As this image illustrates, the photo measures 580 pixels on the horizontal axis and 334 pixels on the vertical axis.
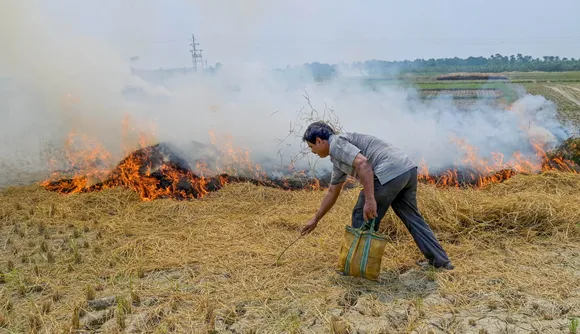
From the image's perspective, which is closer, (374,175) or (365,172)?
(365,172)

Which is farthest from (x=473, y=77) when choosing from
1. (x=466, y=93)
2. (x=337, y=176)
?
(x=337, y=176)

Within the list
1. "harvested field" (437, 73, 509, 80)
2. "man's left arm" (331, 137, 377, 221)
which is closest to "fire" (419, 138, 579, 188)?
"man's left arm" (331, 137, 377, 221)

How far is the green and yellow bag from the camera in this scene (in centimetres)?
365

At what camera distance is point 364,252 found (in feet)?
12.0

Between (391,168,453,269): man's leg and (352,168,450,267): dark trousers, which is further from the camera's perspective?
(391,168,453,269): man's leg

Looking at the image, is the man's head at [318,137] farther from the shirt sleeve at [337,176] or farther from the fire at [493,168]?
the fire at [493,168]

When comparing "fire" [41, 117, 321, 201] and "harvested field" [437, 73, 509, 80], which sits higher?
"harvested field" [437, 73, 509, 80]

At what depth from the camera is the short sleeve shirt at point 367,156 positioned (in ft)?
11.7

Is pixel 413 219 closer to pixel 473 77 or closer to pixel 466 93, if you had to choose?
pixel 466 93

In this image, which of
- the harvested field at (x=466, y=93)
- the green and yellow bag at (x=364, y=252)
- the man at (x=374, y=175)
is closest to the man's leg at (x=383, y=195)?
the man at (x=374, y=175)

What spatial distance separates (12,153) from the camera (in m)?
12.1

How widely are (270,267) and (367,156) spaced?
143 centimetres

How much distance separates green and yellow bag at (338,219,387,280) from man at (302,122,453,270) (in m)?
0.13

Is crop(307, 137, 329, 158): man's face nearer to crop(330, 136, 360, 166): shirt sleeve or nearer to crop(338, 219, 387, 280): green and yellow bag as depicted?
crop(330, 136, 360, 166): shirt sleeve
